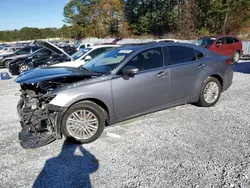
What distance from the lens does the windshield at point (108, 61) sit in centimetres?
361

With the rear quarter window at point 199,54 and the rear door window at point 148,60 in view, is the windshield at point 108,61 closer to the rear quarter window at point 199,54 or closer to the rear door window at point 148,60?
the rear door window at point 148,60

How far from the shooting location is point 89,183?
237cm

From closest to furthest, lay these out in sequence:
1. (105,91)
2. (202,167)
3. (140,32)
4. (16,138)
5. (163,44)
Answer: (202,167) → (105,91) → (16,138) → (163,44) → (140,32)

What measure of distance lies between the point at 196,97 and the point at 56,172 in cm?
316

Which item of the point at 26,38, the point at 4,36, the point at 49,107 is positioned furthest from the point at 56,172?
the point at 4,36

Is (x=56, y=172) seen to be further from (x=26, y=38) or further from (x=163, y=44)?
(x=26, y=38)

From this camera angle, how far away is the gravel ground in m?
2.39

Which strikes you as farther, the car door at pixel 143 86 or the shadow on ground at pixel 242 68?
the shadow on ground at pixel 242 68

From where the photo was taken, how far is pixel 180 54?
4.10 metres

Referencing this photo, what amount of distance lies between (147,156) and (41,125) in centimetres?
168

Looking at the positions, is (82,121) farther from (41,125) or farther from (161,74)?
(161,74)

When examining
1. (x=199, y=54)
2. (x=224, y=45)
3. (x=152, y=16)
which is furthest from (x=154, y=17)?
(x=199, y=54)

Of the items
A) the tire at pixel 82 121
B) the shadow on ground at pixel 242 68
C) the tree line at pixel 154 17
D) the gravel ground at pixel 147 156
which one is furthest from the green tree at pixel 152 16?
the tire at pixel 82 121

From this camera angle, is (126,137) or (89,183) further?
(126,137)
